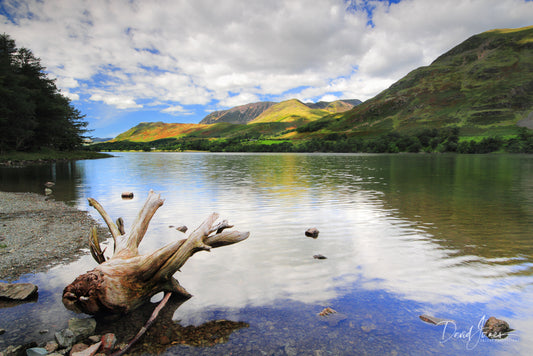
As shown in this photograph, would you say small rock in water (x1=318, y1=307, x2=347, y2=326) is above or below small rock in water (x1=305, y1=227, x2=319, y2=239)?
below

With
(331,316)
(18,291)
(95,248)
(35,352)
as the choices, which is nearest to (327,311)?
(331,316)

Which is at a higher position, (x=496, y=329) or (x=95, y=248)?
(x=95, y=248)

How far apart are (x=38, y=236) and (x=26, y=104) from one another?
7177cm

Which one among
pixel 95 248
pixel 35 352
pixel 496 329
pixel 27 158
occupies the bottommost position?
pixel 496 329

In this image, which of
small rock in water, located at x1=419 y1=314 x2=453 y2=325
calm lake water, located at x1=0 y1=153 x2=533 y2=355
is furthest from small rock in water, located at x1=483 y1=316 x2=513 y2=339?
small rock in water, located at x1=419 y1=314 x2=453 y2=325

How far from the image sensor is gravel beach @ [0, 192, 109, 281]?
1059 centimetres

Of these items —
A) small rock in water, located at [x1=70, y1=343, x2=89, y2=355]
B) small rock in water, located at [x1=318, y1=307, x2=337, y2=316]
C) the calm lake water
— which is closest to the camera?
small rock in water, located at [x1=70, y1=343, x2=89, y2=355]

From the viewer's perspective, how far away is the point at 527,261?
11367 millimetres

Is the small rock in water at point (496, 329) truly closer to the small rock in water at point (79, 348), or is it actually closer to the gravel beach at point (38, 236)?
the small rock in water at point (79, 348)

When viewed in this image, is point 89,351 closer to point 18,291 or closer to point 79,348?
point 79,348

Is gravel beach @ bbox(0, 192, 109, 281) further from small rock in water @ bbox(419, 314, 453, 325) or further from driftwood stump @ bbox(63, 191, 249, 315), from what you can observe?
small rock in water @ bbox(419, 314, 453, 325)

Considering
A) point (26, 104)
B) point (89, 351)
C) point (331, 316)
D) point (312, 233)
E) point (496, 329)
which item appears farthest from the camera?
point (26, 104)

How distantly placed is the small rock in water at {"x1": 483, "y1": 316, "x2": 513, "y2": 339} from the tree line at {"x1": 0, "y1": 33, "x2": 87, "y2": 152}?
3098 inches

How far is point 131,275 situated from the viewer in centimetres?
754
